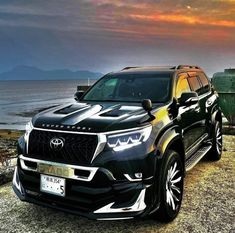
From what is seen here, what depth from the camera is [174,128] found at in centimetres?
421

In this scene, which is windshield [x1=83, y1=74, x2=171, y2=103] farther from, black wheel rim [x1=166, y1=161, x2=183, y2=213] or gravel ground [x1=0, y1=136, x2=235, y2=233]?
gravel ground [x1=0, y1=136, x2=235, y2=233]

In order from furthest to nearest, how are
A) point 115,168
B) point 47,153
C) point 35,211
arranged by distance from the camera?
point 35,211 → point 47,153 → point 115,168

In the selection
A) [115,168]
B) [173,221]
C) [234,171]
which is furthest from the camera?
[234,171]

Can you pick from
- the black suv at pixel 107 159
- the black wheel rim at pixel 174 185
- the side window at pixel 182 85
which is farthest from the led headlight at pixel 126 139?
the side window at pixel 182 85

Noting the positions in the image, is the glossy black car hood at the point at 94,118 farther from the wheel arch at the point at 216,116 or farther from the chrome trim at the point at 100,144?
the wheel arch at the point at 216,116

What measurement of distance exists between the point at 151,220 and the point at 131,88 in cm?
201

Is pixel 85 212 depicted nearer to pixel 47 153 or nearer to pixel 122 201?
pixel 122 201

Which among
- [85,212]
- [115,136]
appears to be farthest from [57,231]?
[115,136]

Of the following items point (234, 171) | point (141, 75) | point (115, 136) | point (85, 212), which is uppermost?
point (141, 75)

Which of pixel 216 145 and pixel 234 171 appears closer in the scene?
pixel 234 171

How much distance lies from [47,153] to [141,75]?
2.25m

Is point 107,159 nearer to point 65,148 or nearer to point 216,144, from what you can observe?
point 65,148

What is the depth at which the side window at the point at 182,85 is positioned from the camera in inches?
192

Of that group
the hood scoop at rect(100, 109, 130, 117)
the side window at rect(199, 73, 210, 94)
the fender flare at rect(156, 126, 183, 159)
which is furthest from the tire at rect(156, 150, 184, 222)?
the side window at rect(199, 73, 210, 94)
